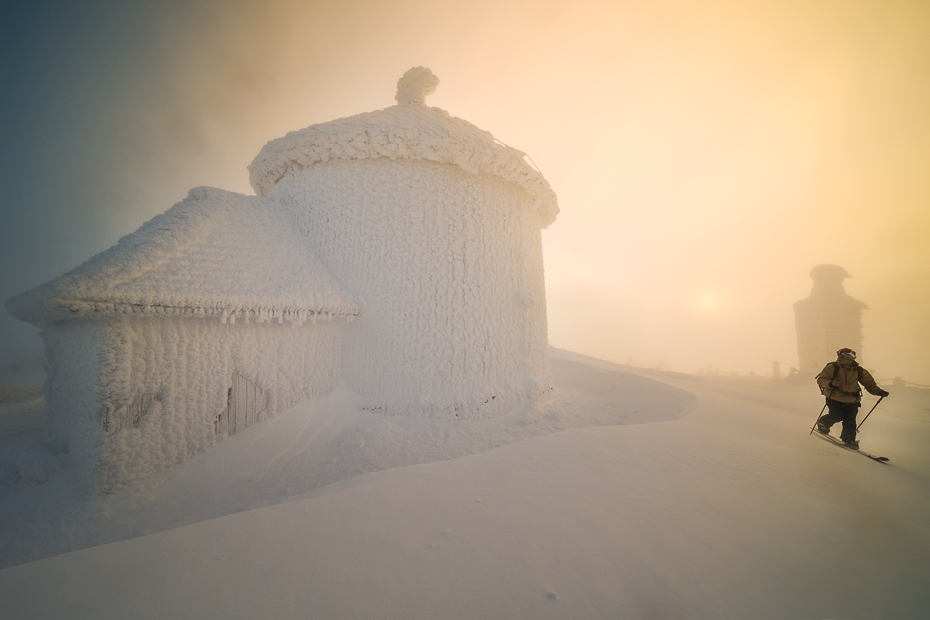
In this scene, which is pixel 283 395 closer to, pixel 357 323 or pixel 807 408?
pixel 357 323

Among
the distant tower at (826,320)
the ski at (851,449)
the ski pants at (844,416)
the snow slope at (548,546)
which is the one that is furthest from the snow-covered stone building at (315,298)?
the distant tower at (826,320)

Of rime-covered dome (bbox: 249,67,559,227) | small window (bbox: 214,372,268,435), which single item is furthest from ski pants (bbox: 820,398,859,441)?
small window (bbox: 214,372,268,435)

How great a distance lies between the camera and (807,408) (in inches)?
248

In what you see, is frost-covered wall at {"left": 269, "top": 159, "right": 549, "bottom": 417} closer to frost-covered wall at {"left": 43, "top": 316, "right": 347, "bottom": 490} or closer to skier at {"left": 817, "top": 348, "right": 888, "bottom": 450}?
frost-covered wall at {"left": 43, "top": 316, "right": 347, "bottom": 490}

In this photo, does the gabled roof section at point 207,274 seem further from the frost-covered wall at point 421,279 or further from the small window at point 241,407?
the small window at point 241,407

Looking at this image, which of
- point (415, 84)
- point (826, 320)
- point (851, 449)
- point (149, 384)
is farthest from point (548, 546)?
point (826, 320)

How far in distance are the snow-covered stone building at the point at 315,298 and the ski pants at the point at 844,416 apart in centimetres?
375

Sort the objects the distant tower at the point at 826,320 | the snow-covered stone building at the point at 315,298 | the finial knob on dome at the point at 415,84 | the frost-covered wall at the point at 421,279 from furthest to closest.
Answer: the distant tower at the point at 826,320 → the finial knob on dome at the point at 415,84 → the frost-covered wall at the point at 421,279 → the snow-covered stone building at the point at 315,298

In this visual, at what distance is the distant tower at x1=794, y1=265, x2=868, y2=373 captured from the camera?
38.7 ft

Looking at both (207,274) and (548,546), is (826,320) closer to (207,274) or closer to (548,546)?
(548,546)

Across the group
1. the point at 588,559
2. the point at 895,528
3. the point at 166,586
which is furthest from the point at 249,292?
the point at 895,528

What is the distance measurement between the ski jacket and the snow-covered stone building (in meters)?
3.78

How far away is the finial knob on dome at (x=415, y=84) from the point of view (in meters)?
5.75

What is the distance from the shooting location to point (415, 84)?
5766 mm
